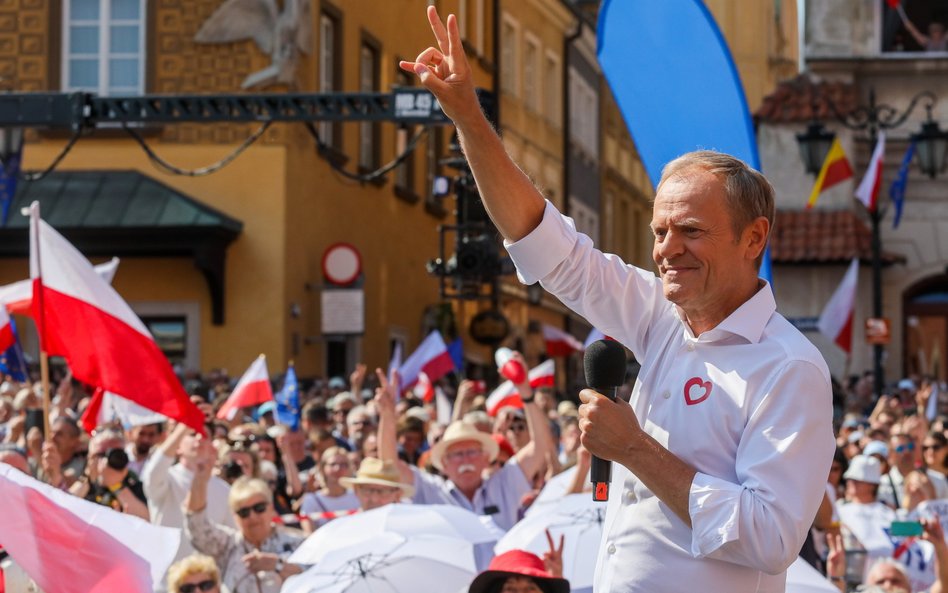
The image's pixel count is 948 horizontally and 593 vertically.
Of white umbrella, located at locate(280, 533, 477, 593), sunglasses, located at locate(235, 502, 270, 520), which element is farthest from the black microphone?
sunglasses, located at locate(235, 502, 270, 520)

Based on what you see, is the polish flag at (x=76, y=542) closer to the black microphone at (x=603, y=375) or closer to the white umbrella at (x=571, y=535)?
the white umbrella at (x=571, y=535)

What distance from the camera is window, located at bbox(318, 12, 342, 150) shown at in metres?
27.5

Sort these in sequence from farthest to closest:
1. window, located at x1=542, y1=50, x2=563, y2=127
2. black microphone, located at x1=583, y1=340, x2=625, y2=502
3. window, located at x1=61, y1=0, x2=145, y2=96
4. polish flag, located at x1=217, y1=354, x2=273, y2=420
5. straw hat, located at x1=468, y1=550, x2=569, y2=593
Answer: window, located at x1=542, y1=50, x2=563, y2=127, window, located at x1=61, y1=0, x2=145, y2=96, polish flag, located at x1=217, y1=354, x2=273, y2=420, straw hat, located at x1=468, y1=550, x2=569, y2=593, black microphone, located at x1=583, y1=340, x2=625, y2=502

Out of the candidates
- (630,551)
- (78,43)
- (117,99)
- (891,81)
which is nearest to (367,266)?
(78,43)

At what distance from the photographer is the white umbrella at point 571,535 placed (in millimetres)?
8188

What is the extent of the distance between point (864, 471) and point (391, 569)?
4.21 metres

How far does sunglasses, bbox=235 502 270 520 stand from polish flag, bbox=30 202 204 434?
3.22ft

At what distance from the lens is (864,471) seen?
11203 mm

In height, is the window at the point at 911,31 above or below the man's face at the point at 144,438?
above

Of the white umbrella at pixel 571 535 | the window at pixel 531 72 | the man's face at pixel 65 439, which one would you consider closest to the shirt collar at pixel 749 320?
the white umbrella at pixel 571 535

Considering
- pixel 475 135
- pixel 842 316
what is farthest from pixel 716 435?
pixel 842 316

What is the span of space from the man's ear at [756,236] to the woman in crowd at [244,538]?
17.8 ft

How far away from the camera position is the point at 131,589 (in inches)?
263

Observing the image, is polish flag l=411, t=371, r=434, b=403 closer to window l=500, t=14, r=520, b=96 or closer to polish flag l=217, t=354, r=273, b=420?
polish flag l=217, t=354, r=273, b=420
